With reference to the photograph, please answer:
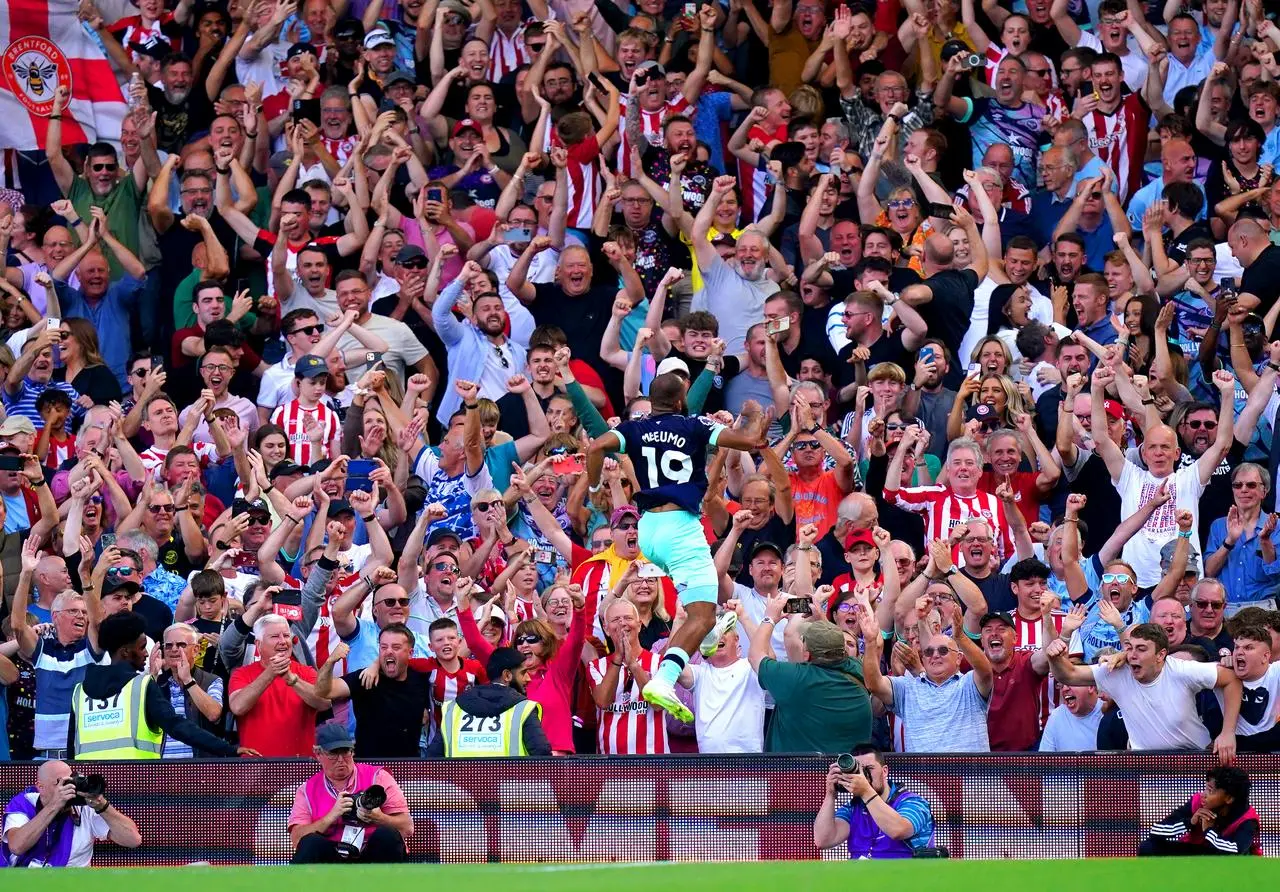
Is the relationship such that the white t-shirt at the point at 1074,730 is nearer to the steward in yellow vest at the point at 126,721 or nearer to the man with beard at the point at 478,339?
the steward in yellow vest at the point at 126,721

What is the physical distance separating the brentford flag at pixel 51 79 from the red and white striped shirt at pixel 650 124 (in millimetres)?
4137

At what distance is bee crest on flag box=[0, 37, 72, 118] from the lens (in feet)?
62.4

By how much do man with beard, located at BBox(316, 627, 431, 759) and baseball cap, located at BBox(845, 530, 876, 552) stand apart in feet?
9.51

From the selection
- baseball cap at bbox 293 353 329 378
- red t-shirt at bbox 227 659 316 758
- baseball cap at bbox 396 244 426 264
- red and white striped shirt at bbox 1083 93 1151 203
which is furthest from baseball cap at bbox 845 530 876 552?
red and white striped shirt at bbox 1083 93 1151 203

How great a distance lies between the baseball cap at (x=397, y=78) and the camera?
1878 cm

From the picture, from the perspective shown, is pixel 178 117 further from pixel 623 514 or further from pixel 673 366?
pixel 623 514

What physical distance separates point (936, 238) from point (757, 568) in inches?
145

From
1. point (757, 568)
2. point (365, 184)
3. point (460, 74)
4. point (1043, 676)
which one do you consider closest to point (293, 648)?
point (757, 568)

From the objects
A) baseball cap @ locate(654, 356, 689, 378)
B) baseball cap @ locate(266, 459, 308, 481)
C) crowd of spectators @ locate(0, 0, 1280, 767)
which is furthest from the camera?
baseball cap @ locate(266, 459, 308, 481)

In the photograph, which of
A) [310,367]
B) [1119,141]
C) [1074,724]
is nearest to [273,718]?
[310,367]

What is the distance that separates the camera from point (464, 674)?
12.8 m

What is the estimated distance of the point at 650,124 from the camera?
60.1 feet

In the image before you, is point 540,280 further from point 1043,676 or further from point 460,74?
point 1043,676

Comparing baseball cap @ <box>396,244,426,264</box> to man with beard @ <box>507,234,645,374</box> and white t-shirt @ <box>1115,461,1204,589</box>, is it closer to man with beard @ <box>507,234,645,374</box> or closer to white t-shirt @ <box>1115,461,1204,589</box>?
man with beard @ <box>507,234,645,374</box>
